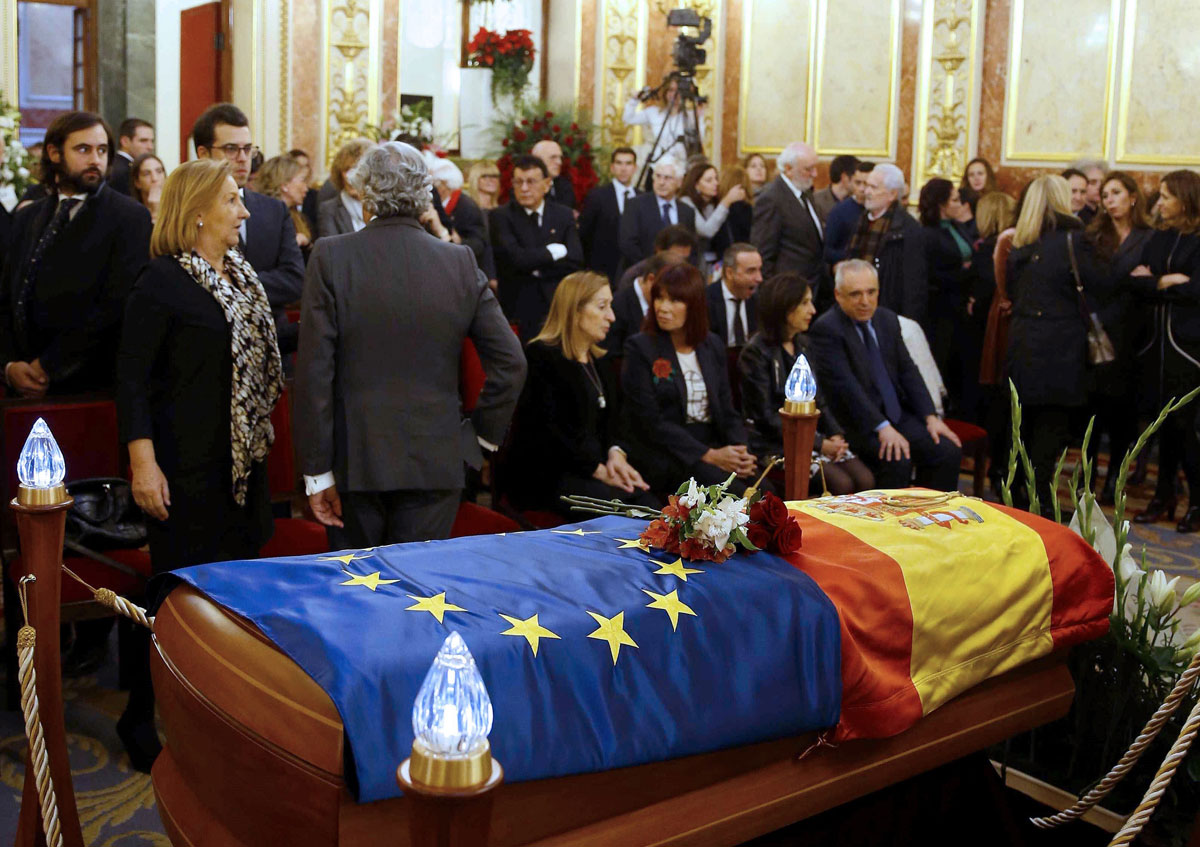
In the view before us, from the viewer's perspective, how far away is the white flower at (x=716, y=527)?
7.73 feet

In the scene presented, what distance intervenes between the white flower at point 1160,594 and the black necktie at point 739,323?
10.6ft

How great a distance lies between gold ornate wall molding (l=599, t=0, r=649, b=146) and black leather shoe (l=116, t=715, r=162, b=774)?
29.6 feet

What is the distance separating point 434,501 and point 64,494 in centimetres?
127

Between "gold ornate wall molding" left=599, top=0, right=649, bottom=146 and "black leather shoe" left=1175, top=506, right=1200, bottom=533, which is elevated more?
"gold ornate wall molding" left=599, top=0, right=649, bottom=146

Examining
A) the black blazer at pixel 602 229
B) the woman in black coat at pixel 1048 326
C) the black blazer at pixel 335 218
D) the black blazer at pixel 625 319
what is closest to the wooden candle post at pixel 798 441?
the black blazer at pixel 625 319

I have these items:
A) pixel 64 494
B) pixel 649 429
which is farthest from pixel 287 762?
pixel 649 429

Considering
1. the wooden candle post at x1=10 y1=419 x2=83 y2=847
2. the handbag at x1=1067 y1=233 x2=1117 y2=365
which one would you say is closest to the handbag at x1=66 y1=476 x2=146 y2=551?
the wooden candle post at x1=10 y1=419 x2=83 y2=847

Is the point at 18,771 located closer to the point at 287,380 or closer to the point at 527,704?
the point at 287,380

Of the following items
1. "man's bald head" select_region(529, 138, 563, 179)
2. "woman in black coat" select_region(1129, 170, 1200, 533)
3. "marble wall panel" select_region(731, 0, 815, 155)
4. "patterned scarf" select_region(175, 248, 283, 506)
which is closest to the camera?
"patterned scarf" select_region(175, 248, 283, 506)

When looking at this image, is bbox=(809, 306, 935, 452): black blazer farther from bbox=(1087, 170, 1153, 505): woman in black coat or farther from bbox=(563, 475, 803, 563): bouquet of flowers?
bbox=(563, 475, 803, 563): bouquet of flowers

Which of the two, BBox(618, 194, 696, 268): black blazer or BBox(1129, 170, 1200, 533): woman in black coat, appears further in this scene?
BBox(618, 194, 696, 268): black blazer

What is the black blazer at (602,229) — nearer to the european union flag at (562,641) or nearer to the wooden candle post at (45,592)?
the european union flag at (562,641)

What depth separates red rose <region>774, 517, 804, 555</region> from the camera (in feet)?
7.91

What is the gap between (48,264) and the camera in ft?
12.8
